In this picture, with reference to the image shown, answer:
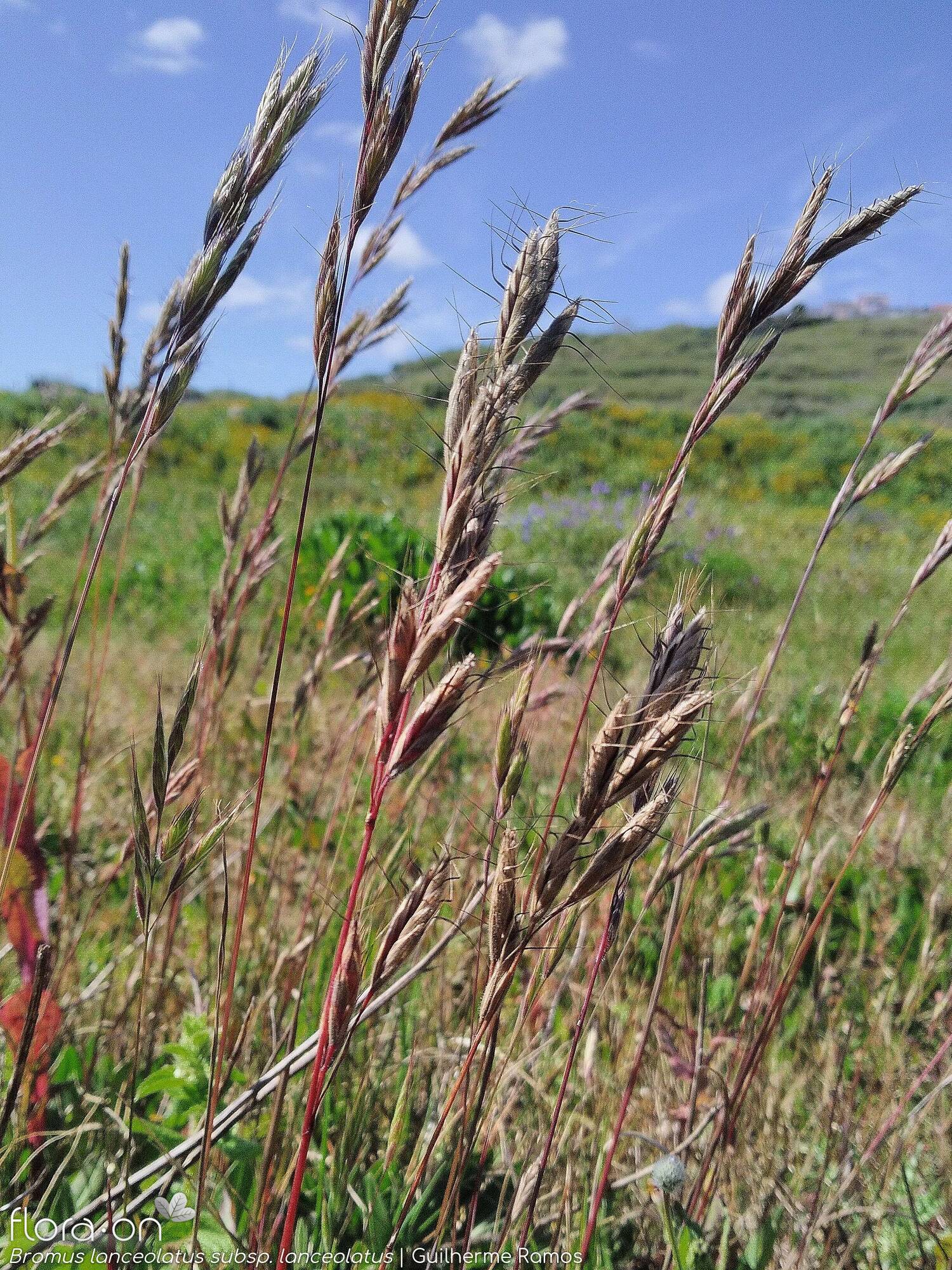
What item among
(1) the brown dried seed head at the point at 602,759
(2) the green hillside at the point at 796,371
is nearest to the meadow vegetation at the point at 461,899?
(1) the brown dried seed head at the point at 602,759

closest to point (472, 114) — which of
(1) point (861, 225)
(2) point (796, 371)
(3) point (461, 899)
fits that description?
(1) point (861, 225)

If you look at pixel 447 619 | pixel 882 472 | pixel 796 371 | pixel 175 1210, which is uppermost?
pixel 796 371

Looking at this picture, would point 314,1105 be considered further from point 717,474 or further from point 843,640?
point 717,474

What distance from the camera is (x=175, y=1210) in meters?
0.90

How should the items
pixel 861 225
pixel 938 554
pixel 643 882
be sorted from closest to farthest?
pixel 861 225 < pixel 938 554 < pixel 643 882

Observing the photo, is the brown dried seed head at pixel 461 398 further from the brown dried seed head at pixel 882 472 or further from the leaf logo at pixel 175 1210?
the leaf logo at pixel 175 1210

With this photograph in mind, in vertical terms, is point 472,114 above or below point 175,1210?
above

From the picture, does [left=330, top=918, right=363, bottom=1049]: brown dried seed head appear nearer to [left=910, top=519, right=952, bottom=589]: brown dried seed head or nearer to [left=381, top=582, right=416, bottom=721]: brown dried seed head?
[left=381, top=582, right=416, bottom=721]: brown dried seed head

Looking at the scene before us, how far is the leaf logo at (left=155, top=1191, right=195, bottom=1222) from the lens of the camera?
2.88ft

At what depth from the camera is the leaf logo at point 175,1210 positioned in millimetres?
878

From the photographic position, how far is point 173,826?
0.64 m

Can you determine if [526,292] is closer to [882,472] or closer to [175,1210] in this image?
[882,472]

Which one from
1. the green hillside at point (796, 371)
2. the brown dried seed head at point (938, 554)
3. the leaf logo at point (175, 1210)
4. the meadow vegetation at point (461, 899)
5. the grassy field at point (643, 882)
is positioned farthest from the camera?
the green hillside at point (796, 371)

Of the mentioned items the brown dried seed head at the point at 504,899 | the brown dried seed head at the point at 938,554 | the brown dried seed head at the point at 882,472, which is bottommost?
the brown dried seed head at the point at 504,899
